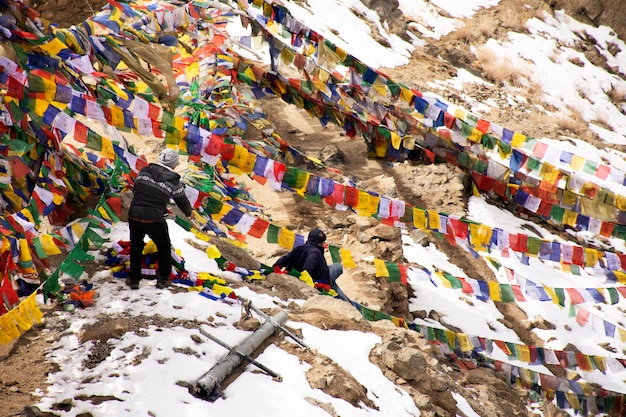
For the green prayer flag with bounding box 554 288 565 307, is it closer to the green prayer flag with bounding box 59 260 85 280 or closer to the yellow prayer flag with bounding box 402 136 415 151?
the yellow prayer flag with bounding box 402 136 415 151

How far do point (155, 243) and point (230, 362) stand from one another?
5.93 ft

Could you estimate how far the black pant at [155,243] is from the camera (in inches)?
257

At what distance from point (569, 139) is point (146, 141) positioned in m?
14.2

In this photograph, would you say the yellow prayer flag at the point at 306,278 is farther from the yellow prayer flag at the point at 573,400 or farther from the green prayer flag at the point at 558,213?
the green prayer flag at the point at 558,213

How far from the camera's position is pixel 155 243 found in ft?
22.1

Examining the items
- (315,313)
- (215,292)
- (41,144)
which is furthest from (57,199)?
(315,313)

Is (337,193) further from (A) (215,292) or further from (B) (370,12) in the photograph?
(B) (370,12)

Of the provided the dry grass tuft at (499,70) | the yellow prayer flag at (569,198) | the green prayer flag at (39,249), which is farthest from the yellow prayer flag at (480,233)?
the dry grass tuft at (499,70)

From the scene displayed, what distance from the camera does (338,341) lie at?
6727mm

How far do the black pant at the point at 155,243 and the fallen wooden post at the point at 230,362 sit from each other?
4.53 ft

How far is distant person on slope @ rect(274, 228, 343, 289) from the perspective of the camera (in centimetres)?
867

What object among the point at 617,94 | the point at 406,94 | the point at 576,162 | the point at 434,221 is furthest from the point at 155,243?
the point at 617,94

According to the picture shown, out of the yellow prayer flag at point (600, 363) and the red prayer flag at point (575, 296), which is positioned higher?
the red prayer flag at point (575, 296)

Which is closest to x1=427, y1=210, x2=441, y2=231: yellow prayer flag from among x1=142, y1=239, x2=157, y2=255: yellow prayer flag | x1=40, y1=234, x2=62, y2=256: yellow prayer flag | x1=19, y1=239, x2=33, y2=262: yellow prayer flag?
x1=142, y1=239, x2=157, y2=255: yellow prayer flag
